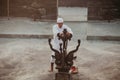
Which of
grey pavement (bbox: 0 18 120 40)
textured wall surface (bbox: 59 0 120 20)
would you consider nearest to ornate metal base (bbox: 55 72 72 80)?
grey pavement (bbox: 0 18 120 40)

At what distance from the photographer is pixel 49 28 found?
11336 millimetres

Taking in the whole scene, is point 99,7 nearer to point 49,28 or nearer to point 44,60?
point 49,28

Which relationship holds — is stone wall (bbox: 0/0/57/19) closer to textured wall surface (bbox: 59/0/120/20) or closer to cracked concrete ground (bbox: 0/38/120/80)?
textured wall surface (bbox: 59/0/120/20)

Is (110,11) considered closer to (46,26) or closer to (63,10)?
(63,10)

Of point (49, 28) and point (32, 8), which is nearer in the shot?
point (49, 28)

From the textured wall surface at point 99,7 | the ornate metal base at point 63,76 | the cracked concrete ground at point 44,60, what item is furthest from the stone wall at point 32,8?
the ornate metal base at point 63,76

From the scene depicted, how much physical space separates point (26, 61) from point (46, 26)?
3954 millimetres

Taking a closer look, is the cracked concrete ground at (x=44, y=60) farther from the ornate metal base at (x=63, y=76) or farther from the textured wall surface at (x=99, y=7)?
the textured wall surface at (x=99, y=7)

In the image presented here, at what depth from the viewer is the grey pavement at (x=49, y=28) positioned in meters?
10.5

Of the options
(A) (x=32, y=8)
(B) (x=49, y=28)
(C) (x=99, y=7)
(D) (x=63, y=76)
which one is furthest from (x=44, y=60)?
(C) (x=99, y=7)

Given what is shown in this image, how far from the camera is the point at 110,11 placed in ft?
41.4

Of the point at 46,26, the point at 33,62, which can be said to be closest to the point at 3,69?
the point at 33,62

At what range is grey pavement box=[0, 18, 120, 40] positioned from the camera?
1047 cm

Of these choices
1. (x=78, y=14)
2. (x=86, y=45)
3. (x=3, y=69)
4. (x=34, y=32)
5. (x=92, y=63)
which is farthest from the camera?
(x=78, y=14)
